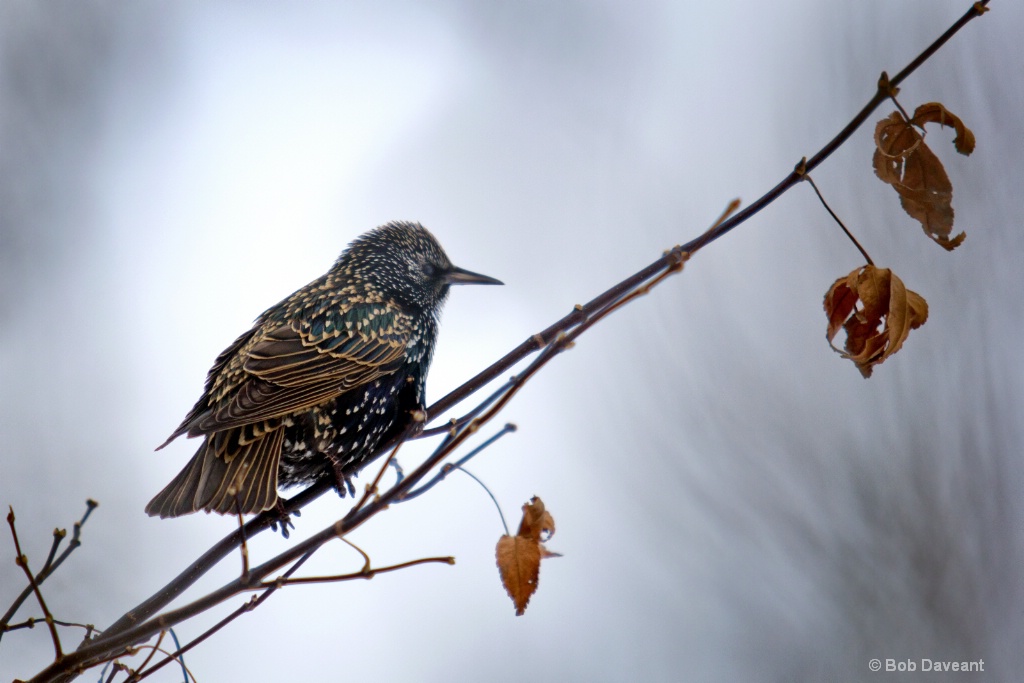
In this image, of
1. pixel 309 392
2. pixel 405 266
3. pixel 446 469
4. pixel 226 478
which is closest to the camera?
pixel 446 469

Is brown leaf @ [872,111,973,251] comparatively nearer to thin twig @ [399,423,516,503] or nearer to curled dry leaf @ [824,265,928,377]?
curled dry leaf @ [824,265,928,377]

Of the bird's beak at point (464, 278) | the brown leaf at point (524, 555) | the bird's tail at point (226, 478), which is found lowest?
the brown leaf at point (524, 555)

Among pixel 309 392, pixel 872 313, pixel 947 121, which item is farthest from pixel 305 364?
pixel 947 121

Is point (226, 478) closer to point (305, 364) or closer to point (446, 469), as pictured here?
point (305, 364)

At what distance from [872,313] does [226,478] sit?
160cm

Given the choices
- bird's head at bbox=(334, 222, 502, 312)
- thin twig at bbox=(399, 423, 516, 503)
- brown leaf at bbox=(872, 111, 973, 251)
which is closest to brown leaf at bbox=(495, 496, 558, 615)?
thin twig at bbox=(399, 423, 516, 503)

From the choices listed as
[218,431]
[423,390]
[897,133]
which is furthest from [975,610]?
[218,431]

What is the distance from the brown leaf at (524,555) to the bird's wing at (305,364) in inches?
37.8

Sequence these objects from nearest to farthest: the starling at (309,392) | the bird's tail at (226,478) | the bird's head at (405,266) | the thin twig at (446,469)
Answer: the thin twig at (446,469), the bird's tail at (226,478), the starling at (309,392), the bird's head at (405,266)

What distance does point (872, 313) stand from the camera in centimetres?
163

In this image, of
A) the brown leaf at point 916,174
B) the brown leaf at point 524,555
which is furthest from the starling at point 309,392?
the brown leaf at point 916,174

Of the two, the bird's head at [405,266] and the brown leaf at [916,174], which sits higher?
the bird's head at [405,266]

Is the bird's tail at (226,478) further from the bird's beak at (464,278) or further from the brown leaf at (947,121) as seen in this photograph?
the brown leaf at (947,121)

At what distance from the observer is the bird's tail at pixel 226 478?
2232 millimetres
